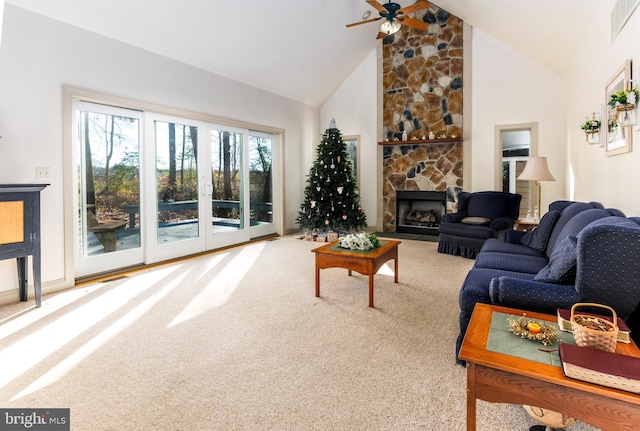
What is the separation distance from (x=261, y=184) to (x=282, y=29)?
2714 millimetres

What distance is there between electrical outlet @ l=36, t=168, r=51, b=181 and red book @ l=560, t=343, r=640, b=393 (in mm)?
4412

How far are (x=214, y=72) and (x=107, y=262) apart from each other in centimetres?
317

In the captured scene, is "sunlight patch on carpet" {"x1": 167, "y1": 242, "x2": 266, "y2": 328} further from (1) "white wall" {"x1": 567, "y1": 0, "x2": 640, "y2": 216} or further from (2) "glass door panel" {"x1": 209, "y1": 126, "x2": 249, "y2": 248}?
(1) "white wall" {"x1": 567, "y1": 0, "x2": 640, "y2": 216}

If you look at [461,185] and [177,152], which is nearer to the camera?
Result: [177,152]

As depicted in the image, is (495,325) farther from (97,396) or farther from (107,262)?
(107,262)

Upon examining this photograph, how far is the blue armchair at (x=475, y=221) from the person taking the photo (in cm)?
520

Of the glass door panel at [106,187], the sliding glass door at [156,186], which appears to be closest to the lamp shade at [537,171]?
the sliding glass door at [156,186]

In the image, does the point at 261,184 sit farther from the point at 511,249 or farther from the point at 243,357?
the point at 243,357

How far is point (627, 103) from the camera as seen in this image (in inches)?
95.3

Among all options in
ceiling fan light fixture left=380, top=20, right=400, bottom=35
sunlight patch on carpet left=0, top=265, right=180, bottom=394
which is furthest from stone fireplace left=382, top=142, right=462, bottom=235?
sunlight patch on carpet left=0, top=265, right=180, bottom=394

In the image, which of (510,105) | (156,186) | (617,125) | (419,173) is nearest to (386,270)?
(617,125)

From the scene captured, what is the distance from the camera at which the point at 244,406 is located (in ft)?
6.09

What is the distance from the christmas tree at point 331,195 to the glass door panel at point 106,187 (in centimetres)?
323

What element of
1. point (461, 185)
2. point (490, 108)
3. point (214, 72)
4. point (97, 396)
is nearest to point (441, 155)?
point (461, 185)
